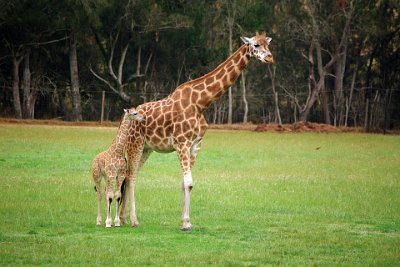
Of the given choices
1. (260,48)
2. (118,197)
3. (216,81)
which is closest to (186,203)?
(118,197)

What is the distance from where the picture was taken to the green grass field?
1151 cm

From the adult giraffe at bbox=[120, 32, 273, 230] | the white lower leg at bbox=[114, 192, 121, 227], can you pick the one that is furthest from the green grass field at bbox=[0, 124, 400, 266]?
the adult giraffe at bbox=[120, 32, 273, 230]

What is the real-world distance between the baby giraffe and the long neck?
111 cm

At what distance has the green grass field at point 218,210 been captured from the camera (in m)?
11.5

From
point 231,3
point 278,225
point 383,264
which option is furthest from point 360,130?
point 383,264

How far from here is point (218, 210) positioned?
53.2 ft

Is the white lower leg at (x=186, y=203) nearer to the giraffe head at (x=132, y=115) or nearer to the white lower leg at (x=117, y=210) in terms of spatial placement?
the white lower leg at (x=117, y=210)

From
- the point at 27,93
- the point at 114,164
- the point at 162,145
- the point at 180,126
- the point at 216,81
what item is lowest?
the point at 114,164

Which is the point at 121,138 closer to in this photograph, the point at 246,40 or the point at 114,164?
the point at 114,164

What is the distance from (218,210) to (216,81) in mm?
2875

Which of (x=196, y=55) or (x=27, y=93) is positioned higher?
(x=196, y=55)

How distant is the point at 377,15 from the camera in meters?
50.2

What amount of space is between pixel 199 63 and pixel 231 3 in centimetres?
459

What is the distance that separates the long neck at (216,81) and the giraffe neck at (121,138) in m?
1.24
